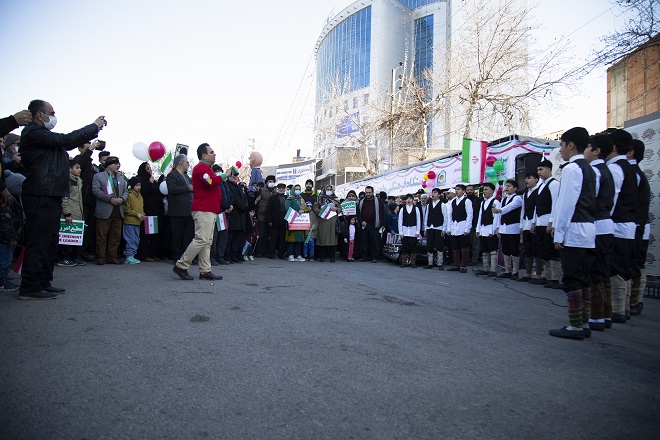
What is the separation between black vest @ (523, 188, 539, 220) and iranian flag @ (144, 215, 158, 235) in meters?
7.88

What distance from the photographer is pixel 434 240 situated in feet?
37.1

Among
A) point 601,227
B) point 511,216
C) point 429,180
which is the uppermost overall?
point 429,180

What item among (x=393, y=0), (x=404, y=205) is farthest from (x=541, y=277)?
(x=393, y=0)

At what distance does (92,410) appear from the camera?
2.12 meters

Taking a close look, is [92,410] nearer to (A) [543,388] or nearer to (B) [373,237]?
(A) [543,388]

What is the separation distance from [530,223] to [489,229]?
1230 millimetres

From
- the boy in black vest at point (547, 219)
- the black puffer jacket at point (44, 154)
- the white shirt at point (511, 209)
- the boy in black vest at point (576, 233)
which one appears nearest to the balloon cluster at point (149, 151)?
the black puffer jacket at point (44, 154)

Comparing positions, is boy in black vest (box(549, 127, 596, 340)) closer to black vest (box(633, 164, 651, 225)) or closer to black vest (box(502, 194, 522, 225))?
black vest (box(633, 164, 651, 225))

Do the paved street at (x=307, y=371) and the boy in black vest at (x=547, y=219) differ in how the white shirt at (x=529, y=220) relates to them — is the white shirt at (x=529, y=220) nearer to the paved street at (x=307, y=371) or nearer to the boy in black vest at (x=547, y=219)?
the boy in black vest at (x=547, y=219)

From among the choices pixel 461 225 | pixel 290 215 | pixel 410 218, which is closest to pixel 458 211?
pixel 461 225

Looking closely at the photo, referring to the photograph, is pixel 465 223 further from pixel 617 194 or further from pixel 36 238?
pixel 36 238

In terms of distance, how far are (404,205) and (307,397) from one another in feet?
32.9

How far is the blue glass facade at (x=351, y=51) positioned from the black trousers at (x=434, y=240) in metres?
55.0

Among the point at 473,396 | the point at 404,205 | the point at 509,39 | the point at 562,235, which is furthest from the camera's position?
the point at 509,39
